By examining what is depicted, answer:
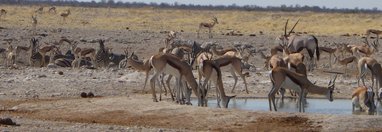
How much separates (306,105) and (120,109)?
13.7 feet

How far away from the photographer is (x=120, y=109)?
1448 cm

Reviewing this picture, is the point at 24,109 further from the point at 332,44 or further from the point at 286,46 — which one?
the point at 332,44

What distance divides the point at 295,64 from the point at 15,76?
23.1ft

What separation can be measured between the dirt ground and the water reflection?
82 centimetres

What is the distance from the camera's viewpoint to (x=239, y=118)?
43.6 ft

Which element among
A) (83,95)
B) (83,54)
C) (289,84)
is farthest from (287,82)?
(83,54)

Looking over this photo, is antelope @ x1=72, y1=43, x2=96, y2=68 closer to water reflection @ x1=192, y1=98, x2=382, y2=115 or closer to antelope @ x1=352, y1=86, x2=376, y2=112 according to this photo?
water reflection @ x1=192, y1=98, x2=382, y2=115

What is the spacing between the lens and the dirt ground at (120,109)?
12797 mm

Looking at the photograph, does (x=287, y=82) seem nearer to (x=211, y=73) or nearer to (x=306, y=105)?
(x=306, y=105)

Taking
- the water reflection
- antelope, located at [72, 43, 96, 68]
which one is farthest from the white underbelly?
antelope, located at [72, 43, 96, 68]

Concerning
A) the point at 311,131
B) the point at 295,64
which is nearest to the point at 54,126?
the point at 311,131

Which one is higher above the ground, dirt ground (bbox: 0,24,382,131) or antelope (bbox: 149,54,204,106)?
antelope (bbox: 149,54,204,106)

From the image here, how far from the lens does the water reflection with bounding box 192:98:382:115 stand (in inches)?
634

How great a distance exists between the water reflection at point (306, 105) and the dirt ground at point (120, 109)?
817 millimetres
